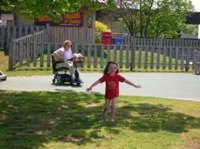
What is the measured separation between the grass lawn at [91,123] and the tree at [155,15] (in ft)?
123

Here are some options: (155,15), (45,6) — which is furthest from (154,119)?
(155,15)

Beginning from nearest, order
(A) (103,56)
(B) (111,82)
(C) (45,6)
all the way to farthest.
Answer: (B) (111,82)
(C) (45,6)
(A) (103,56)

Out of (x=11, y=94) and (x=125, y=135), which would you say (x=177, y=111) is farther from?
(x=11, y=94)

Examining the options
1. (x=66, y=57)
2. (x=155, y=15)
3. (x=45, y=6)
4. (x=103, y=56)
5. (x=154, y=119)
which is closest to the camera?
(x=154, y=119)

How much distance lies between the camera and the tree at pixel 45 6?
9.59 meters

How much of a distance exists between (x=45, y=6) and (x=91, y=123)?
3.08 m

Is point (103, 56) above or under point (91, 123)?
above

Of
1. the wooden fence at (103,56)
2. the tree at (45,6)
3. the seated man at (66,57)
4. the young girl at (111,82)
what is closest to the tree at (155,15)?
the wooden fence at (103,56)

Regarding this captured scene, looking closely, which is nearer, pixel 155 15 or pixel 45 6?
pixel 45 6

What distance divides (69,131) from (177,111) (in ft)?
10.4

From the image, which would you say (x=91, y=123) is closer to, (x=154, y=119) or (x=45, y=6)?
(x=154, y=119)

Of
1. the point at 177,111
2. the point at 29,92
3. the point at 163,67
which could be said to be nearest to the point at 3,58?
the point at 163,67

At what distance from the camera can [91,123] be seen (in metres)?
8.10

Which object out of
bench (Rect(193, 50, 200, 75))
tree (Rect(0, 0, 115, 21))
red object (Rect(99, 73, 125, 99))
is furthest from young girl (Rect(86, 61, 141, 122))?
bench (Rect(193, 50, 200, 75))
